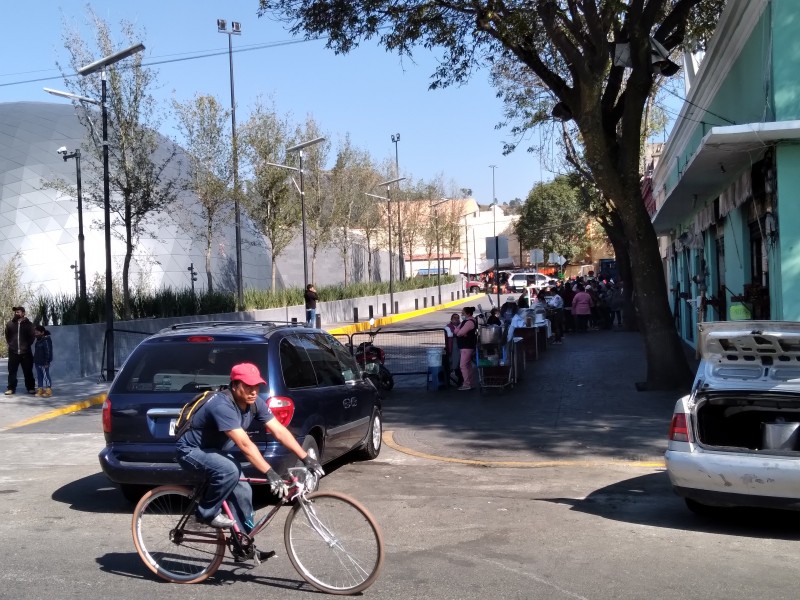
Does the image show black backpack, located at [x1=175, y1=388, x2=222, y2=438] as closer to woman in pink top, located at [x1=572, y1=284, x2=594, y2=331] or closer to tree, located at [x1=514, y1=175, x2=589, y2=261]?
woman in pink top, located at [x1=572, y1=284, x2=594, y2=331]

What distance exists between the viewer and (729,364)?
25.0 feet

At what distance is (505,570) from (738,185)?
1082 cm

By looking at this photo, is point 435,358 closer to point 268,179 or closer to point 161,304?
point 161,304

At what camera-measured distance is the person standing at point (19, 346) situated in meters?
17.5

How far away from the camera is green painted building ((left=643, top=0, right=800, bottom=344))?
11617 millimetres

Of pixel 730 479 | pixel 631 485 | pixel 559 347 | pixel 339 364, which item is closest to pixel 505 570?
pixel 730 479

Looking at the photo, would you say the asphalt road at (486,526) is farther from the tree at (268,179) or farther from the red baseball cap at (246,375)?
the tree at (268,179)

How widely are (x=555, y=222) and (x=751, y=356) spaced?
2905 inches

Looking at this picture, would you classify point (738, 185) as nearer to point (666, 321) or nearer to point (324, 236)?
point (666, 321)

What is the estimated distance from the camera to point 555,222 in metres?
80.1

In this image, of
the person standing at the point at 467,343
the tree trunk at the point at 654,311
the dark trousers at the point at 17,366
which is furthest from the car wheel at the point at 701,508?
the dark trousers at the point at 17,366

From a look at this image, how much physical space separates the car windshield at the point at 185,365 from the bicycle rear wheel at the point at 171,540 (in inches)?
79.7

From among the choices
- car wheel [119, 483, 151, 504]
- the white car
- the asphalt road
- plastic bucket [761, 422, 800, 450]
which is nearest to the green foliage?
the asphalt road

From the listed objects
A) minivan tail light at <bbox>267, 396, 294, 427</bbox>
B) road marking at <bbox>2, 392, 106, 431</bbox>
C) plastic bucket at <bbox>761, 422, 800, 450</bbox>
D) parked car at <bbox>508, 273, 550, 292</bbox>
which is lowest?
road marking at <bbox>2, 392, 106, 431</bbox>
